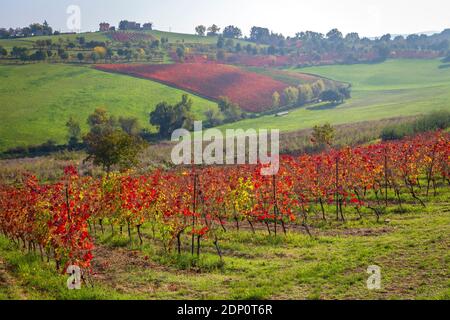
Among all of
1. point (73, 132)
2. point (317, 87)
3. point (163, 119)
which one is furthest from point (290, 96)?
point (73, 132)

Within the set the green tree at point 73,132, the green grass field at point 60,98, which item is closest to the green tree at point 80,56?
the green grass field at point 60,98

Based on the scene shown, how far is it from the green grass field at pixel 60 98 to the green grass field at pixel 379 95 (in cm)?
2198

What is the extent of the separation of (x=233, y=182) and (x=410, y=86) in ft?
411

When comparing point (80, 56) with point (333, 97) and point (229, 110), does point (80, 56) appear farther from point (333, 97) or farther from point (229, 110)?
point (333, 97)

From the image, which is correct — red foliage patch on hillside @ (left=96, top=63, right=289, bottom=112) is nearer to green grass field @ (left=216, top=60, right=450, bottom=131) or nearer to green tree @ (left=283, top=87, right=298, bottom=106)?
green tree @ (left=283, top=87, right=298, bottom=106)

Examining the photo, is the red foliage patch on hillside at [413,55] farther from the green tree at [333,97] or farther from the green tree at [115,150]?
the green tree at [115,150]

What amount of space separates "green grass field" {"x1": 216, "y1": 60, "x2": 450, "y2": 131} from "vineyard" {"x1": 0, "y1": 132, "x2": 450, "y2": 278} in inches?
1916

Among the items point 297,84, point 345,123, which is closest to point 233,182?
point 345,123

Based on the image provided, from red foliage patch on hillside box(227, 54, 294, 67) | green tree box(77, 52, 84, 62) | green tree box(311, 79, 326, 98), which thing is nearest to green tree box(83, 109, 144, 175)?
green tree box(311, 79, 326, 98)

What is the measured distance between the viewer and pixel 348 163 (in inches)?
1163

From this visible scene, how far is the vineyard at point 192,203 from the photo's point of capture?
17484 millimetres

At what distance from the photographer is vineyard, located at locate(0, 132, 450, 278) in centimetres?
1748

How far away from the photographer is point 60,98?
3804 inches
